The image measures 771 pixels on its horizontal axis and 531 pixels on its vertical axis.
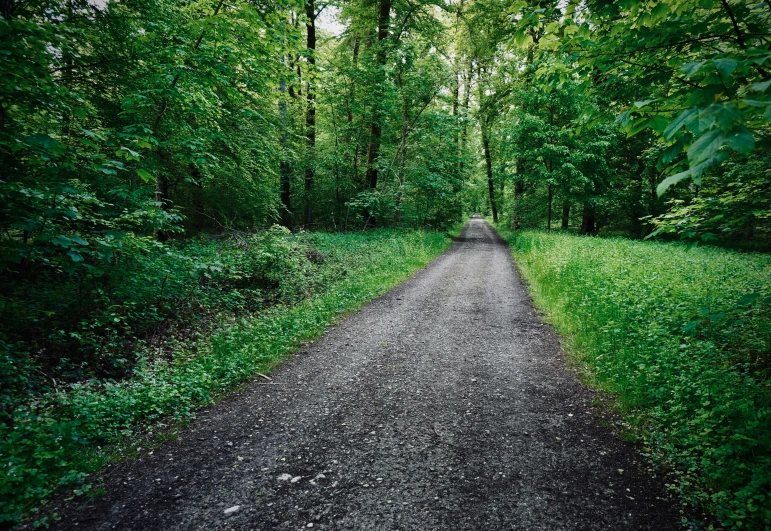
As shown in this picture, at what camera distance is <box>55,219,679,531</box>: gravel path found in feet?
8.91

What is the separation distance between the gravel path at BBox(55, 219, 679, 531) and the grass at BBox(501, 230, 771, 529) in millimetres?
386

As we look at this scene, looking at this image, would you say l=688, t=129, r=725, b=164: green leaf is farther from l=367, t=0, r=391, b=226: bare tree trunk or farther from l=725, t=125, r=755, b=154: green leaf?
l=367, t=0, r=391, b=226: bare tree trunk

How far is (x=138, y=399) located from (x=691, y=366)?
6.42 metres

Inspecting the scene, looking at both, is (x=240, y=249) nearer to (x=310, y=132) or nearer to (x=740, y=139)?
(x=740, y=139)

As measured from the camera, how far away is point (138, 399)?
3.91 meters

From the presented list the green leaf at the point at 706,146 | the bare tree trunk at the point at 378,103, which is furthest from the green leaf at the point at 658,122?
the bare tree trunk at the point at 378,103

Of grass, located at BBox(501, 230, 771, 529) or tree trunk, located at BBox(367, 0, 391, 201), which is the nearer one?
grass, located at BBox(501, 230, 771, 529)

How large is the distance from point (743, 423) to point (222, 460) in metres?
4.80

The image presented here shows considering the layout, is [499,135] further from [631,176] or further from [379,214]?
[379,214]

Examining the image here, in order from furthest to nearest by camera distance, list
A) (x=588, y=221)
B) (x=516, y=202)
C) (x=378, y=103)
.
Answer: (x=516, y=202) → (x=588, y=221) → (x=378, y=103)

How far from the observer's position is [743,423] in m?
3.01

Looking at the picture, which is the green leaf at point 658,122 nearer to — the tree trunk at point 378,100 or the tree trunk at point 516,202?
the tree trunk at point 378,100

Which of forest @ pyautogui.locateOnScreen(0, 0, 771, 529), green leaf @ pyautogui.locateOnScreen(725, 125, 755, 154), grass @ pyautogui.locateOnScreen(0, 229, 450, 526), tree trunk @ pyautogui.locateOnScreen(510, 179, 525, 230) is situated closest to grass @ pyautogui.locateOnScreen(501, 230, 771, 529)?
forest @ pyautogui.locateOnScreen(0, 0, 771, 529)

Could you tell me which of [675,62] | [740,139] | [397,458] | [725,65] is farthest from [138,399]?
[675,62]
